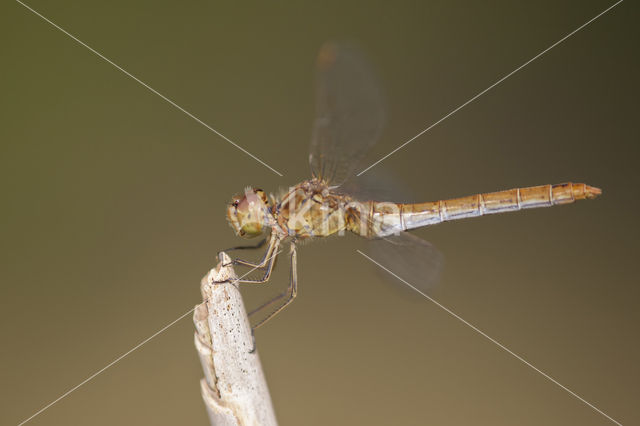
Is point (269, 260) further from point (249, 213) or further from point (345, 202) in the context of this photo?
point (345, 202)

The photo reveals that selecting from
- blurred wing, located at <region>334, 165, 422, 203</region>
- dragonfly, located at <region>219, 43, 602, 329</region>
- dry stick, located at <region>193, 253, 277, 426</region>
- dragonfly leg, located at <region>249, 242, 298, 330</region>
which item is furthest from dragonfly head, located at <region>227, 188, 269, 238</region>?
dry stick, located at <region>193, 253, 277, 426</region>

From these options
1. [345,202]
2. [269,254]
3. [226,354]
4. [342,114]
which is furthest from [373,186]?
[226,354]

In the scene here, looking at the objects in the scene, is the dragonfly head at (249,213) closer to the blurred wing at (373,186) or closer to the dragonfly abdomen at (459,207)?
the blurred wing at (373,186)

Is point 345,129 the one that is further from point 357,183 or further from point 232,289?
point 232,289

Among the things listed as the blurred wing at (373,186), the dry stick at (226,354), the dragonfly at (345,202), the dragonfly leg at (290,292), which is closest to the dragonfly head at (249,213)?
the dragonfly at (345,202)

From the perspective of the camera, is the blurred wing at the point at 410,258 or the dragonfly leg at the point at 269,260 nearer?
the dragonfly leg at the point at 269,260

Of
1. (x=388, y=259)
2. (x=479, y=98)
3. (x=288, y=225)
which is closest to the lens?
(x=288, y=225)

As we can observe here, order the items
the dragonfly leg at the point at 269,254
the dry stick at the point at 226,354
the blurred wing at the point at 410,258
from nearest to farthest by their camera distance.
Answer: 1. the dry stick at the point at 226,354
2. the dragonfly leg at the point at 269,254
3. the blurred wing at the point at 410,258

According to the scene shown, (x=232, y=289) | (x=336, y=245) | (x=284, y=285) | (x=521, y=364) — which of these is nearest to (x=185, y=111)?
(x=336, y=245)
